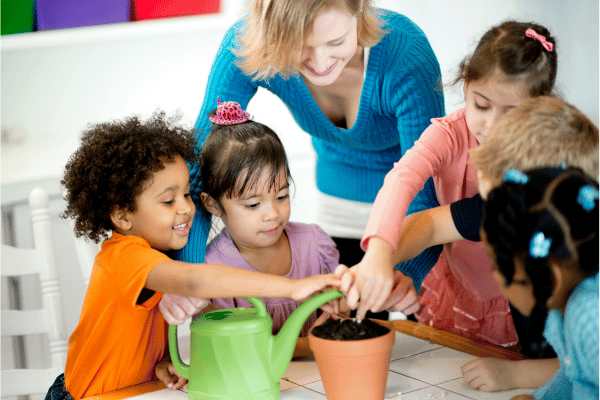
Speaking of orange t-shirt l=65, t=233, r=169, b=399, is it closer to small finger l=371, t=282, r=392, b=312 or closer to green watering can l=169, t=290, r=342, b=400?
green watering can l=169, t=290, r=342, b=400

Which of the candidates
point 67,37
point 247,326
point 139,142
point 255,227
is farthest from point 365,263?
point 67,37

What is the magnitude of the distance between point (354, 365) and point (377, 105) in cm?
62

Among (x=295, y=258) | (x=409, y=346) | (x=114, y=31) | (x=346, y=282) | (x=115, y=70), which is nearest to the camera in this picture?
(x=346, y=282)

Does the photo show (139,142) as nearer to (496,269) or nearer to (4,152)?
(496,269)

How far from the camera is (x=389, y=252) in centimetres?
92

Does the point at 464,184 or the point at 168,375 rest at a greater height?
the point at 464,184

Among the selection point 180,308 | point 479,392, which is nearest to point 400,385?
point 479,392

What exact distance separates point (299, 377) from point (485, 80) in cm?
57

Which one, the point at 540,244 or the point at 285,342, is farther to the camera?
the point at 285,342

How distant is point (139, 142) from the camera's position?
111cm

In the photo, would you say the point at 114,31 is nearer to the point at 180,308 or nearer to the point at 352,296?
the point at 180,308

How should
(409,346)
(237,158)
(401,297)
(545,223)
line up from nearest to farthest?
(545,223) → (401,297) → (409,346) → (237,158)

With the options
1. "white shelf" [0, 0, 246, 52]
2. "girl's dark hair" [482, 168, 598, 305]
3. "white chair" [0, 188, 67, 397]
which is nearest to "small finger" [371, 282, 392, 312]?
"girl's dark hair" [482, 168, 598, 305]

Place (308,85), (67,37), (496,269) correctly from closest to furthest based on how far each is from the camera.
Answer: (496,269), (308,85), (67,37)
